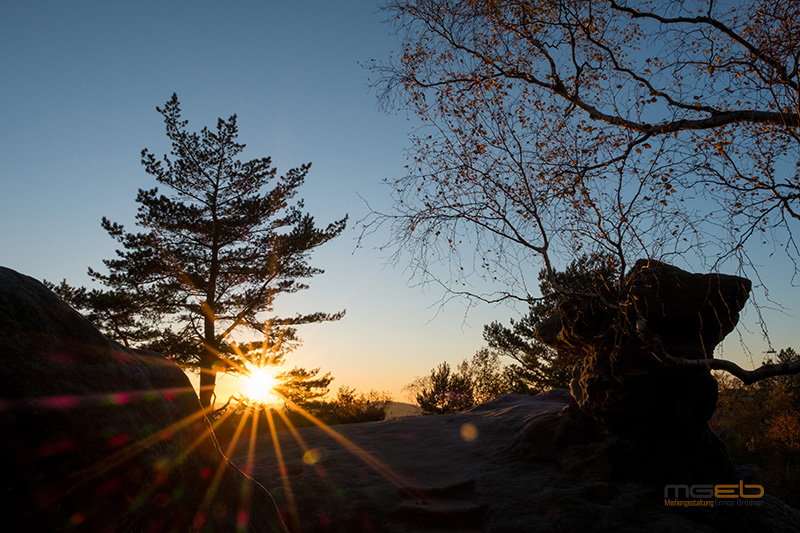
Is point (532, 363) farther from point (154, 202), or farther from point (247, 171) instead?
point (154, 202)

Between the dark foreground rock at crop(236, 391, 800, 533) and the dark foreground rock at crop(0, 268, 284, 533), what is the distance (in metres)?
3.78

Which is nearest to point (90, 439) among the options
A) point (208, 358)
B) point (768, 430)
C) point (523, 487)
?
point (523, 487)

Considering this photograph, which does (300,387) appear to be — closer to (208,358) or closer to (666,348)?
(208,358)

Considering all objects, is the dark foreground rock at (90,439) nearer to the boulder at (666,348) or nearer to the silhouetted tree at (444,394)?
the boulder at (666,348)

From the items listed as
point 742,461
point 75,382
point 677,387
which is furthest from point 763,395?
point 75,382

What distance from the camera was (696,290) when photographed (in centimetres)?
726

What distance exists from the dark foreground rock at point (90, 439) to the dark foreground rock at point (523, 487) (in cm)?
378

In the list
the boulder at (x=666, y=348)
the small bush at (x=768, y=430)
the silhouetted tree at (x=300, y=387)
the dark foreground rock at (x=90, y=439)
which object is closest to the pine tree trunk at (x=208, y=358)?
the silhouetted tree at (x=300, y=387)

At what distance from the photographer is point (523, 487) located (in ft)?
22.5

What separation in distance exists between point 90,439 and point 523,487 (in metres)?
6.18

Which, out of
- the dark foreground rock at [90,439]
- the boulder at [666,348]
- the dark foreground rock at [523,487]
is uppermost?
the boulder at [666,348]

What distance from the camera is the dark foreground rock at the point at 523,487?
608 cm

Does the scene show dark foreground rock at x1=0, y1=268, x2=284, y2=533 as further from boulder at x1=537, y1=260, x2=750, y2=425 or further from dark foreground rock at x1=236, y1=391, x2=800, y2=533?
boulder at x1=537, y1=260, x2=750, y2=425

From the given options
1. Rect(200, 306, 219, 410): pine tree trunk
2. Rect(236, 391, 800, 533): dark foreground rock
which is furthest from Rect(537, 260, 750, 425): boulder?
Rect(200, 306, 219, 410): pine tree trunk
